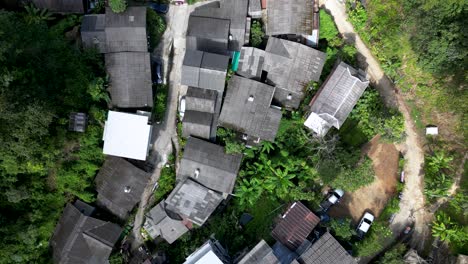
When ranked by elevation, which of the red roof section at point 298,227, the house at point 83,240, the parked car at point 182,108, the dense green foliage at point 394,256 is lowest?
the house at point 83,240

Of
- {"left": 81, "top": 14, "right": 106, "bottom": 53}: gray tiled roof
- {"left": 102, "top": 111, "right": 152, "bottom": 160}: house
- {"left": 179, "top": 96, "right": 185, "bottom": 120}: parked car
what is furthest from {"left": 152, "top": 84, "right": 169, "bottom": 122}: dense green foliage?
{"left": 81, "top": 14, "right": 106, "bottom": 53}: gray tiled roof

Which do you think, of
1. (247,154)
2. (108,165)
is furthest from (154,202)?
(247,154)

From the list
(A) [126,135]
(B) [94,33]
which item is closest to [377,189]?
(A) [126,135]

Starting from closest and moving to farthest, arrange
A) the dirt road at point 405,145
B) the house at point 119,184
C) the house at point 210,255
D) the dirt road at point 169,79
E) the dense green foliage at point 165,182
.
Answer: the house at point 210,255
the house at point 119,184
the dirt road at point 405,145
the dense green foliage at point 165,182
the dirt road at point 169,79

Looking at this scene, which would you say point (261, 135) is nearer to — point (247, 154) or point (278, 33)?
point (247, 154)

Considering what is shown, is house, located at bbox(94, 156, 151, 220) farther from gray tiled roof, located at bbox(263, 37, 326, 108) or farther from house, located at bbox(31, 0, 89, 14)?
gray tiled roof, located at bbox(263, 37, 326, 108)

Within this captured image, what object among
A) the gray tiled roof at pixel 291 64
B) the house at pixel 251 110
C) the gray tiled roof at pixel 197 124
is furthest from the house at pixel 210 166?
the gray tiled roof at pixel 291 64

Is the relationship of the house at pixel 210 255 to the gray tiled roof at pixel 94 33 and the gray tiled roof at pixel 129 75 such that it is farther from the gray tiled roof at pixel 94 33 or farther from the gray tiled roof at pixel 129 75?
the gray tiled roof at pixel 94 33
